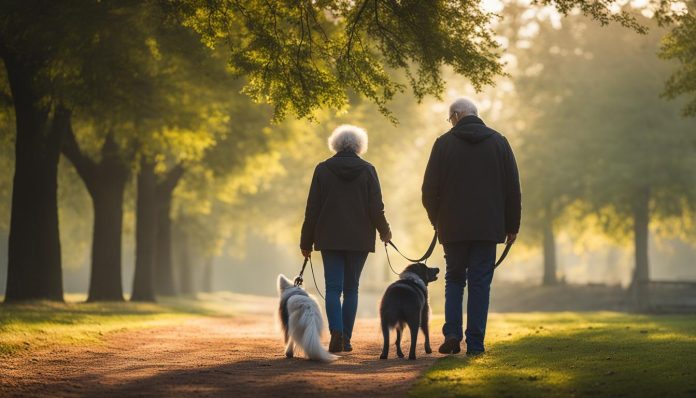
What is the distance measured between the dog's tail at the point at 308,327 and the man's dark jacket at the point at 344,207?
29.0 inches

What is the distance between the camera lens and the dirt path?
22.4ft

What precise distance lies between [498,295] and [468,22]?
3119 centimetres

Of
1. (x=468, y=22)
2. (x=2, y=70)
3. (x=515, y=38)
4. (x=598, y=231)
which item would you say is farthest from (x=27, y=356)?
(x=515, y=38)

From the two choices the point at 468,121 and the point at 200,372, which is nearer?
the point at 200,372

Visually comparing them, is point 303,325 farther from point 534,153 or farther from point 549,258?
point 549,258

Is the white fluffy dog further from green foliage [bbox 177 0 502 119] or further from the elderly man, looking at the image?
green foliage [bbox 177 0 502 119]

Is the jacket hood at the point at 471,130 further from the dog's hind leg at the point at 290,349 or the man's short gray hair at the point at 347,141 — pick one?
the dog's hind leg at the point at 290,349

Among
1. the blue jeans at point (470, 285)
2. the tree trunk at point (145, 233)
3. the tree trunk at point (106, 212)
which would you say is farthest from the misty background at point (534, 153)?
the blue jeans at point (470, 285)

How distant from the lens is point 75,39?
1580 centimetres

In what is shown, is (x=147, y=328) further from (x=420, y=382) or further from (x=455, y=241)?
(x=420, y=382)

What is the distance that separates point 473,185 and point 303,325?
220 cm

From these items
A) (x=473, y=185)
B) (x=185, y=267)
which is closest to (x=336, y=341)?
Answer: (x=473, y=185)

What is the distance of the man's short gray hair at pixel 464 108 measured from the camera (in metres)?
8.90

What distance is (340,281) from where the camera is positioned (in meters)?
9.30
